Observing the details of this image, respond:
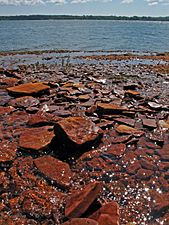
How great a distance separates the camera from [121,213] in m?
6.13

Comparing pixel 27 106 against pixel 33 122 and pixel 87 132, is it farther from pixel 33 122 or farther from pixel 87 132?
pixel 87 132

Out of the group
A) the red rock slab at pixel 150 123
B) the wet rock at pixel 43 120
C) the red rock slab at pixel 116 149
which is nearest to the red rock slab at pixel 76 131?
the red rock slab at pixel 116 149

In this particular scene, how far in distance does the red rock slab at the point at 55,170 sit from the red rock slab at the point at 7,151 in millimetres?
790

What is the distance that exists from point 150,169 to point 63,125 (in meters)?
2.81

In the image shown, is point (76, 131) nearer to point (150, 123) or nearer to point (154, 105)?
point (150, 123)

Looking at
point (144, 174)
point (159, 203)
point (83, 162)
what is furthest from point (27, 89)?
point (159, 203)

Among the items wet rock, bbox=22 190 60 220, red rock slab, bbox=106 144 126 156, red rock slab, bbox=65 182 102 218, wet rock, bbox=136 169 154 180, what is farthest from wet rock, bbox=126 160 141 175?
wet rock, bbox=22 190 60 220

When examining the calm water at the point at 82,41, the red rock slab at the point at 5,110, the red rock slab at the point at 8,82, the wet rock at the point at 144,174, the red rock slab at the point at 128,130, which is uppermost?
the red rock slab at the point at 128,130

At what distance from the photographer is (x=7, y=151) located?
880 cm

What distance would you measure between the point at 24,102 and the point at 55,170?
6.61m

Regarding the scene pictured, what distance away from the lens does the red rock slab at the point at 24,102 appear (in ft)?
43.9

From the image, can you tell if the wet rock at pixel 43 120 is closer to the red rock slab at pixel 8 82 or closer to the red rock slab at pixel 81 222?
the red rock slab at pixel 81 222

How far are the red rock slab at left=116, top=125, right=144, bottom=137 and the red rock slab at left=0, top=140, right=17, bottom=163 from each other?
11.7 ft

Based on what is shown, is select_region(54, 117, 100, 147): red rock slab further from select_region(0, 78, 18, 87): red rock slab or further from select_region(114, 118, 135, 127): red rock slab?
select_region(0, 78, 18, 87): red rock slab
